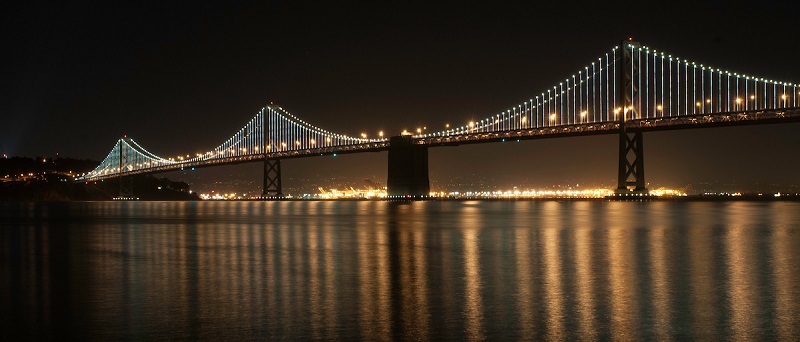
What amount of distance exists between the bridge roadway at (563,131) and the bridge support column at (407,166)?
85cm

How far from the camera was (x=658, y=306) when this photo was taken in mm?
8086

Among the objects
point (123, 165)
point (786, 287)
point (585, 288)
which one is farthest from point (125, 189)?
point (786, 287)

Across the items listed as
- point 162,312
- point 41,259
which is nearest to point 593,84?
point 41,259

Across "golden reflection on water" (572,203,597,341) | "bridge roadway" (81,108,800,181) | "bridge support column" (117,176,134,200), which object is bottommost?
"golden reflection on water" (572,203,597,341)

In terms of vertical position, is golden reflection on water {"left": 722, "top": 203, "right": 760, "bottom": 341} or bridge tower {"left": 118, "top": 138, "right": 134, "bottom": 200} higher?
bridge tower {"left": 118, "top": 138, "right": 134, "bottom": 200}

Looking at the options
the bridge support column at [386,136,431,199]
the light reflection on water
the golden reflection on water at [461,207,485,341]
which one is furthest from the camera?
the bridge support column at [386,136,431,199]

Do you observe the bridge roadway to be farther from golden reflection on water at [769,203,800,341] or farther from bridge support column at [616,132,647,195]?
golden reflection on water at [769,203,800,341]

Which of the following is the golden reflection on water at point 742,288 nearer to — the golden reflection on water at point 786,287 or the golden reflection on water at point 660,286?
the golden reflection on water at point 786,287

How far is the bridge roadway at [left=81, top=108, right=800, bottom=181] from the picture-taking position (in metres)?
48.0

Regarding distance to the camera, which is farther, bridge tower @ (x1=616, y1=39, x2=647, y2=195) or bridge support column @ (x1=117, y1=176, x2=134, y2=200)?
bridge support column @ (x1=117, y1=176, x2=134, y2=200)

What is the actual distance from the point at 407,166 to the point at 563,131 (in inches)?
586

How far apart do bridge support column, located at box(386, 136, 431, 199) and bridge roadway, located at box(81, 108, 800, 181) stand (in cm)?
85

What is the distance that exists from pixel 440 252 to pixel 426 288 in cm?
512

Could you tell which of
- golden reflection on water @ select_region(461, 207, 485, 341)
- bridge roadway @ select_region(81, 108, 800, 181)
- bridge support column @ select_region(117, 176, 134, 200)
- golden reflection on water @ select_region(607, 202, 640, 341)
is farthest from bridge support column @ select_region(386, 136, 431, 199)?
golden reflection on water @ select_region(461, 207, 485, 341)
